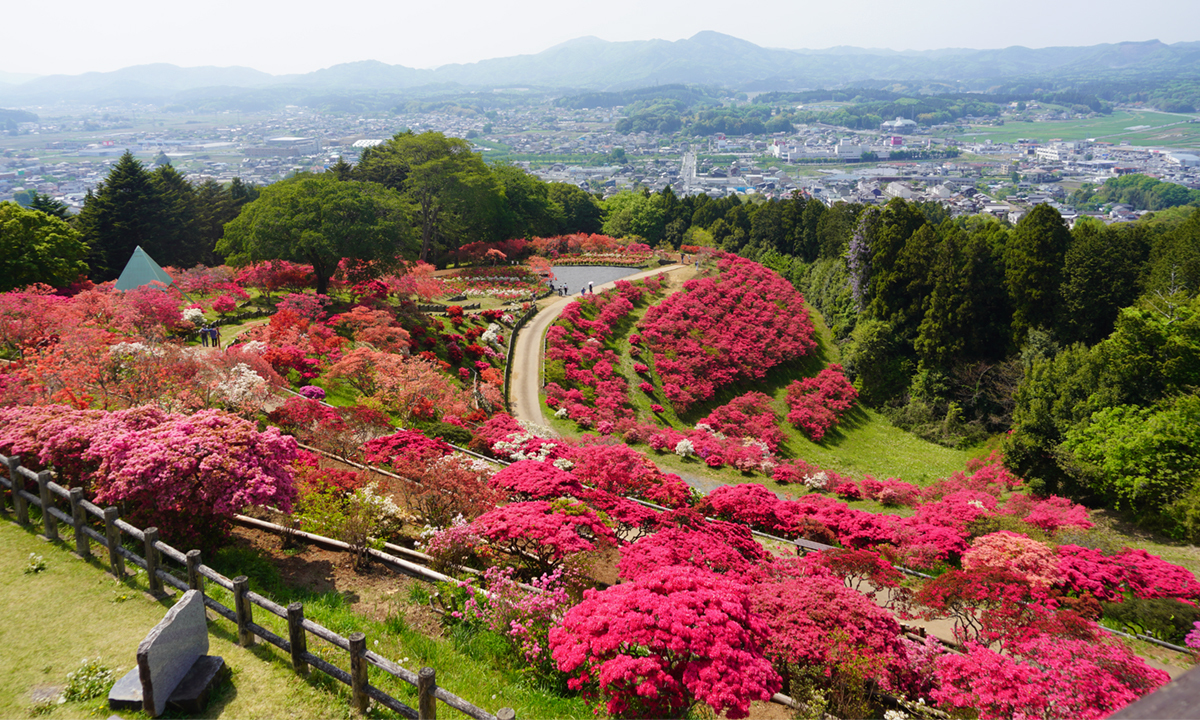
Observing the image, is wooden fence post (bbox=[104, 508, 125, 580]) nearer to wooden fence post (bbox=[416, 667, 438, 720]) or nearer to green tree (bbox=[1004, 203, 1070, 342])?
wooden fence post (bbox=[416, 667, 438, 720])

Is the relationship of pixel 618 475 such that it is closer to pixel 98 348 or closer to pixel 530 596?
pixel 530 596

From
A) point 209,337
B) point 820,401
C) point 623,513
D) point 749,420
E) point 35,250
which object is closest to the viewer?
point 623,513

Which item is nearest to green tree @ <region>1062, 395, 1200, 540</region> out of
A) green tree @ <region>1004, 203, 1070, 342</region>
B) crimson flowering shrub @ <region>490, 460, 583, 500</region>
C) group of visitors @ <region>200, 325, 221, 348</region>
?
green tree @ <region>1004, 203, 1070, 342</region>

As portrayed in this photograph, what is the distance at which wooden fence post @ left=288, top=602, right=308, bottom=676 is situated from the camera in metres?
8.26

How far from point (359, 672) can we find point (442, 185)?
46.7 metres

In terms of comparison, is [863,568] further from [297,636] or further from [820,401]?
[820,401]

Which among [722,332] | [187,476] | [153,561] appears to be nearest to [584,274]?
[722,332]

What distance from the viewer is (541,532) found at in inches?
477

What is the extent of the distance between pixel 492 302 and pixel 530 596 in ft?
108

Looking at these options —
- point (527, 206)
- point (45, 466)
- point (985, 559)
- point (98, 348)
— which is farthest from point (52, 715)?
point (527, 206)

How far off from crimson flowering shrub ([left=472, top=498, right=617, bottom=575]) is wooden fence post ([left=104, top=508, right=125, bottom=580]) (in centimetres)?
567

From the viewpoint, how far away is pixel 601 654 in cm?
892

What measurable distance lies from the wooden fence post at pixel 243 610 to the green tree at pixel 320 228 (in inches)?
1092

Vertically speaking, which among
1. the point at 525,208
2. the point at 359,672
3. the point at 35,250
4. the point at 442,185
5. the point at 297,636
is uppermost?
the point at 442,185
